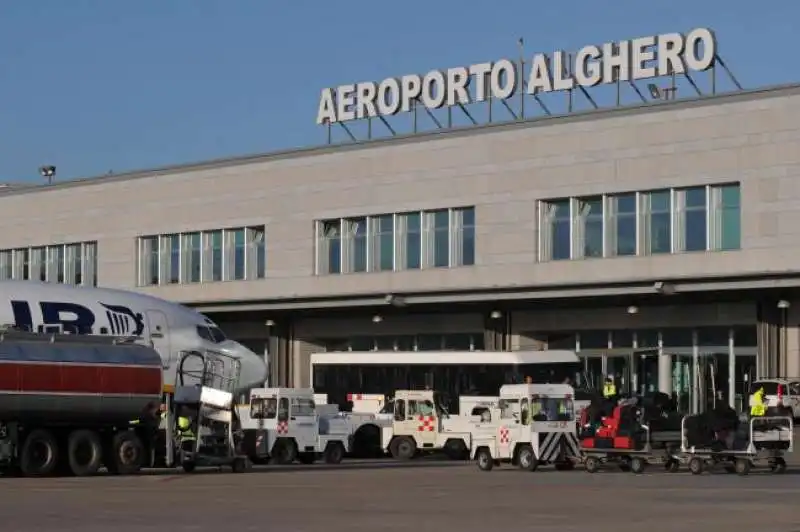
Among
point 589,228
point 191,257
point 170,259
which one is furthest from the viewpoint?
point 170,259

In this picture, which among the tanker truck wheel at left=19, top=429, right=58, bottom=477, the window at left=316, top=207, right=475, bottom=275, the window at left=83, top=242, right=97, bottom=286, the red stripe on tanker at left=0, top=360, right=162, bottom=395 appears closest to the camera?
the red stripe on tanker at left=0, top=360, right=162, bottom=395

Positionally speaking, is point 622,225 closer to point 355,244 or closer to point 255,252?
point 355,244

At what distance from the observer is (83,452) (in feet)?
135

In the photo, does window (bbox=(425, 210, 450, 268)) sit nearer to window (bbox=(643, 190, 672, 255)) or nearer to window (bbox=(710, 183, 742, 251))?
Result: window (bbox=(643, 190, 672, 255))

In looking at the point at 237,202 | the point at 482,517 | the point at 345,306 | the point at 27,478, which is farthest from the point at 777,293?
the point at 482,517

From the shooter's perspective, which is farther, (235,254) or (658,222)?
(235,254)

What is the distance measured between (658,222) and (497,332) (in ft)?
35.7

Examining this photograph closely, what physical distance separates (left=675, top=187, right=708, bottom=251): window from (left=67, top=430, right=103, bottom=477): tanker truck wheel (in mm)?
30304

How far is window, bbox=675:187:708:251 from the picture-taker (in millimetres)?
64000

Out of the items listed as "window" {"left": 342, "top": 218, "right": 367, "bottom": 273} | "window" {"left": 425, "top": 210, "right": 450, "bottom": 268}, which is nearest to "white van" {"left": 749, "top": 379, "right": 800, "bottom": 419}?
"window" {"left": 425, "top": 210, "right": 450, "bottom": 268}

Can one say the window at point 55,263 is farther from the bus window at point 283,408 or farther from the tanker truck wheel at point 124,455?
the tanker truck wheel at point 124,455

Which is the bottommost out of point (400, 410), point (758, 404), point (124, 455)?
point (124, 455)

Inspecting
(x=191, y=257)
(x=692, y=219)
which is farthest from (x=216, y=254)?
(x=692, y=219)

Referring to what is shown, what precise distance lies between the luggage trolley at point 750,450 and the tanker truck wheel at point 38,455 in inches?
635
